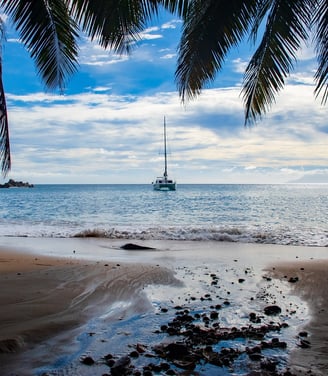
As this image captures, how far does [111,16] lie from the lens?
17.6 feet

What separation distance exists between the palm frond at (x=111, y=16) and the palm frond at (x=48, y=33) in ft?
0.93

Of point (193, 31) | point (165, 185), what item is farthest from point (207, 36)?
point (165, 185)

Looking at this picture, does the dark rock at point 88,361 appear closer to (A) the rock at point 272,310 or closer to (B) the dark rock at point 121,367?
(B) the dark rock at point 121,367

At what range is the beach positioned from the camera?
3682 mm

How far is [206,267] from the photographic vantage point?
866 cm

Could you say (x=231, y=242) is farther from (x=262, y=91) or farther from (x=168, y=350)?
(x=168, y=350)

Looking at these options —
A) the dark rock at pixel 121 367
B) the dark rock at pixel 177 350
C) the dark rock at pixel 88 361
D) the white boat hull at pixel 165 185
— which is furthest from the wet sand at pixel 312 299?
the white boat hull at pixel 165 185

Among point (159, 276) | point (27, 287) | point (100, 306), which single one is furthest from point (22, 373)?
point (159, 276)

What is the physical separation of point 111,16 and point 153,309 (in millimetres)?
4134

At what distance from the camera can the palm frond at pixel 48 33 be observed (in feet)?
17.8

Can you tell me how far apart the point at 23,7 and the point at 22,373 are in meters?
4.64

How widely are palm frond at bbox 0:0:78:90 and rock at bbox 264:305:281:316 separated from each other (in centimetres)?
465

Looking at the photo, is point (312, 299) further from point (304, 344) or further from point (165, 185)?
point (165, 185)

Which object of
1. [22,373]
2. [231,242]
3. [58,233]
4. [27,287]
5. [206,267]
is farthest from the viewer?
[58,233]
